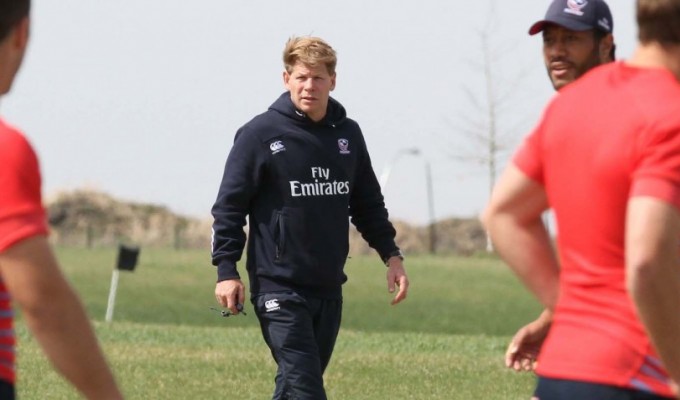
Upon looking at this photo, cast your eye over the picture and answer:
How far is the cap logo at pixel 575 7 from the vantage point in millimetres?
5766

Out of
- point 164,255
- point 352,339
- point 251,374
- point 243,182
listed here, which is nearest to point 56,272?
point 243,182

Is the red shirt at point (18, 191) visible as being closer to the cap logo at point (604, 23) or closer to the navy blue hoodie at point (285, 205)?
the cap logo at point (604, 23)

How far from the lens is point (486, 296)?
3875cm

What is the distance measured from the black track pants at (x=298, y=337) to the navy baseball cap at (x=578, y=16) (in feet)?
8.44

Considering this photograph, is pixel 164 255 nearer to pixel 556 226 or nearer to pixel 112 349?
pixel 112 349

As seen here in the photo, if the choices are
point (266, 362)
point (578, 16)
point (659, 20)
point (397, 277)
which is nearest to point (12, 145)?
point (659, 20)

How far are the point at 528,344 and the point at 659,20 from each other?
4.39 ft

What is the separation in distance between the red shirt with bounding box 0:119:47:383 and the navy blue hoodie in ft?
14.9

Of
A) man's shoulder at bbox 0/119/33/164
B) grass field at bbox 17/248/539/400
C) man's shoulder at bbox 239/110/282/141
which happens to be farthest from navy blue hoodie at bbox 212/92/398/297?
man's shoulder at bbox 0/119/33/164

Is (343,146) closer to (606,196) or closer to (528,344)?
(528,344)

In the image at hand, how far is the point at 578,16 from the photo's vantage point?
576 cm

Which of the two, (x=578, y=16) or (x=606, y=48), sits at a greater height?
(x=578, y=16)

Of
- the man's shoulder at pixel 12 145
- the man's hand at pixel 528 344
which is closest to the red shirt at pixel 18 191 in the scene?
the man's shoulder at pixel 12 145

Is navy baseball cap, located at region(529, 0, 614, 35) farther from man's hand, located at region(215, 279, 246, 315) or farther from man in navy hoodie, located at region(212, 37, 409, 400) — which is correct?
man's hand, located at region(215, 279, 246, 315)
